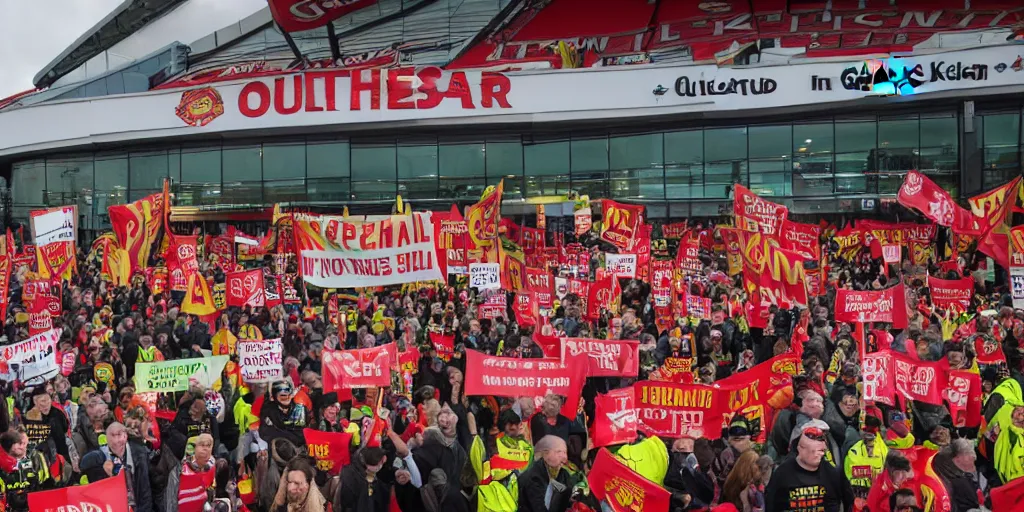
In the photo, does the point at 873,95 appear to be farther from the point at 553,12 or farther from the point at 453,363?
the point at 453,363

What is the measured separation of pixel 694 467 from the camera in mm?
8086

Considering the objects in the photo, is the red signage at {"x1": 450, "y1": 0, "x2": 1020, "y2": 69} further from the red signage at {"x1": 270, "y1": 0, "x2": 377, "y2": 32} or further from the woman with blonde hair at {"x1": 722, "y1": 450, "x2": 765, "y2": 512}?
the woman with blonde hair at {"x1": 722, "y1": 450, "x2": 765, "y2": 512}

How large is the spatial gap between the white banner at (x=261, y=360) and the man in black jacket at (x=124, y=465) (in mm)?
2801

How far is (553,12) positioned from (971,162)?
16.2 metres

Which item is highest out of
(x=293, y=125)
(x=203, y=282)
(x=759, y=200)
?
(x=293, y=125)

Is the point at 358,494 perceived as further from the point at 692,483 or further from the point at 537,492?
the point at 692,483

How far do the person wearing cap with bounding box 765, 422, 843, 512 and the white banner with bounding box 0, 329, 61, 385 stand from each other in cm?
740

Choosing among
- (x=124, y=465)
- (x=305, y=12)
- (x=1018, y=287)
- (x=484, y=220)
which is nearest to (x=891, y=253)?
(x=1018, y=287)

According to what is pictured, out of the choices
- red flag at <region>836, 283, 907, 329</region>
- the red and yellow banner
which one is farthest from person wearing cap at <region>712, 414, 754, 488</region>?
the red and yellow banner

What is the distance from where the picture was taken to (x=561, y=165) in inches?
1373

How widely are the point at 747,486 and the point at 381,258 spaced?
270 inches

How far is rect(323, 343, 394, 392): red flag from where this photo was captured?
407 inches

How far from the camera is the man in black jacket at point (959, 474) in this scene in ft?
25.5

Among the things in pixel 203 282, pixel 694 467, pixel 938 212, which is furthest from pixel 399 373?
pixel 938 212
